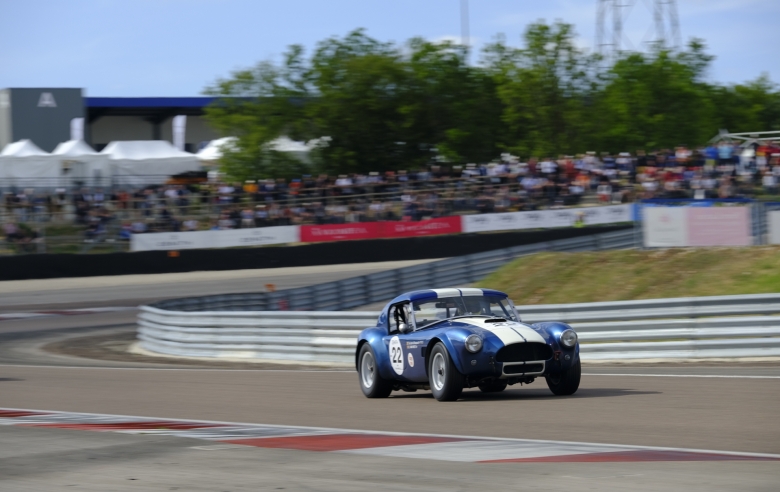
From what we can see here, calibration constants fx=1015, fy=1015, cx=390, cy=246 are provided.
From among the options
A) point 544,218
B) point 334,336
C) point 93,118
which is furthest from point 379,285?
point 93,118

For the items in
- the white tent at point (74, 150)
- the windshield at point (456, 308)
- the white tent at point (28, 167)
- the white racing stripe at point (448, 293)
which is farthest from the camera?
the white tent at point (74, 150)

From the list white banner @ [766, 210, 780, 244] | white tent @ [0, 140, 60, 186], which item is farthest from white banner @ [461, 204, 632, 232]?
white tent @ [0, 140, 60, 186]

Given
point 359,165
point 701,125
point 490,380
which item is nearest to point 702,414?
point 490,380

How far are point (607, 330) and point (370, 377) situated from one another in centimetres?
446

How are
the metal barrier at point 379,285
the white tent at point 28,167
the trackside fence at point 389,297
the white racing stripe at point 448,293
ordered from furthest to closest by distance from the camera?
1. the white tent at point 28,167
2. the metal barrier at point 379,285
3. the trackside fence at point 389,297
4. the white racing stripe at point 448,293

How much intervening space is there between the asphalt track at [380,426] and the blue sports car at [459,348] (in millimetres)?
217

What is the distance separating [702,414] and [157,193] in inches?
1131

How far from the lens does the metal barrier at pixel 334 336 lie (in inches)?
489

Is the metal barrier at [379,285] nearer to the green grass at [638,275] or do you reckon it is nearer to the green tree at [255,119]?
the green grass at [638,275]

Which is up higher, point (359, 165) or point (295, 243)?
point (359, 165)

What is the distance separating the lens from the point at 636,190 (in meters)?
32.8

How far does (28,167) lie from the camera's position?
125ft

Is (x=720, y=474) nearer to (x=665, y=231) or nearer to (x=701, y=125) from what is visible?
(x=665, y=231)

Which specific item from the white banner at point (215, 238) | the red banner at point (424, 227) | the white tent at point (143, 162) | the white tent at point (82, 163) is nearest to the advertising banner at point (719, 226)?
the red banner at point (424, 227)
